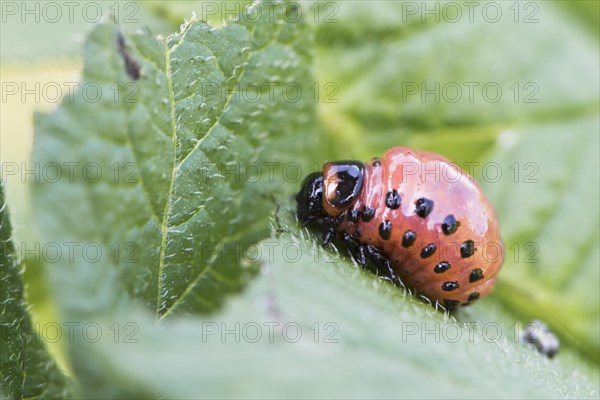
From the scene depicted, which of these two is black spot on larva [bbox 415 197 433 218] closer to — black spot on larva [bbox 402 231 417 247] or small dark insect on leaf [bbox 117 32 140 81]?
black spot on larva [bbox 402 231 417 247]

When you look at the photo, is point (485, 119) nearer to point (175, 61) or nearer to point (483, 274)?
point (483, 274)

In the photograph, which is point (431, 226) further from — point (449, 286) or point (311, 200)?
point (311, 200)

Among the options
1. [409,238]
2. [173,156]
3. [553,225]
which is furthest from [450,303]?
[553,225]

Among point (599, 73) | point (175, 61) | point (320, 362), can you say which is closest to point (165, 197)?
point (175, 61)

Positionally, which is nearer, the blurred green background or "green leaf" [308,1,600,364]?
the blurred green background

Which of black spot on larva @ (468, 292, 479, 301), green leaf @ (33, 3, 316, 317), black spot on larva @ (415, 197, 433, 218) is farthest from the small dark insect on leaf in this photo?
black spot on larva @ (468, 292, 479, 301)

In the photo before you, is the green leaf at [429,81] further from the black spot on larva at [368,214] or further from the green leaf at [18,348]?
the green leaf at [18,348]

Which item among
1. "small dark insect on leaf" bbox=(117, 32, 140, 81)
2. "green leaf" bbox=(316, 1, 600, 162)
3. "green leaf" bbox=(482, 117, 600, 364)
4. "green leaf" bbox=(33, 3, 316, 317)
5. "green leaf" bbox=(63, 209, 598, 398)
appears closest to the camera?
"green leaf" bbox=(63, 209, 598, 398)
